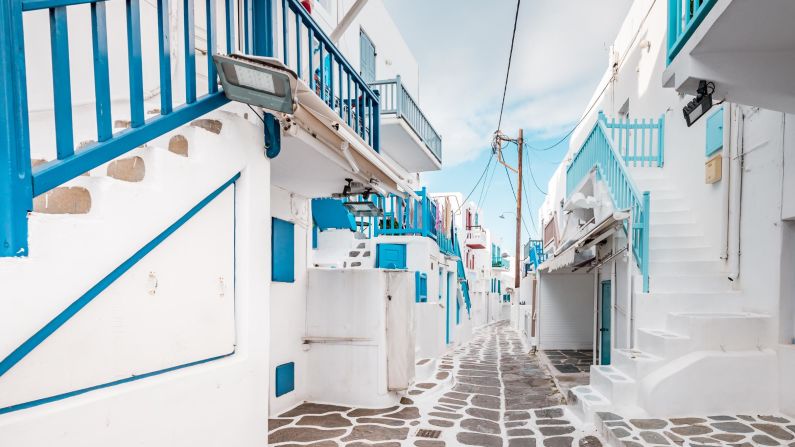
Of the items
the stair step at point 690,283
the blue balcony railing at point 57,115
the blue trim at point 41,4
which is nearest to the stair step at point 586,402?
the stair step at point 690,283

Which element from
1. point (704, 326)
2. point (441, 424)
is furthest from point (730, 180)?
point (441, 424)

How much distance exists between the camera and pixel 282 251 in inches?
244

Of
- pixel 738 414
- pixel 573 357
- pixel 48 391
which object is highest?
pixel 48 391

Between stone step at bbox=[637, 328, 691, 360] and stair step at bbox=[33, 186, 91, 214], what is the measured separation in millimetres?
6120

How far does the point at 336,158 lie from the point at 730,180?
6001 mm

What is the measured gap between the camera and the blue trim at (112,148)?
184 cm

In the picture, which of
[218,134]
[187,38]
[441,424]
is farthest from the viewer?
[441,424]

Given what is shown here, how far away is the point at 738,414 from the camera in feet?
17.3

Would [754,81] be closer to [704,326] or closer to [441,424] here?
[704,326]

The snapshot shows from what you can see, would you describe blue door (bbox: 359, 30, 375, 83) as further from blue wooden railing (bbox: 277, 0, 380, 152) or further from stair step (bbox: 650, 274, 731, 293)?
stair step (bbox: 650, 274, 731, 293)

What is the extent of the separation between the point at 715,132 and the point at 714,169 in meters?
0.58

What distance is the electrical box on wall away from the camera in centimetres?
689

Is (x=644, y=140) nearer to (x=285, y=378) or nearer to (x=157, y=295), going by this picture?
(x=285, y=378)

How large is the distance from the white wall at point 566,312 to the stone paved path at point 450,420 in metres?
4.72
